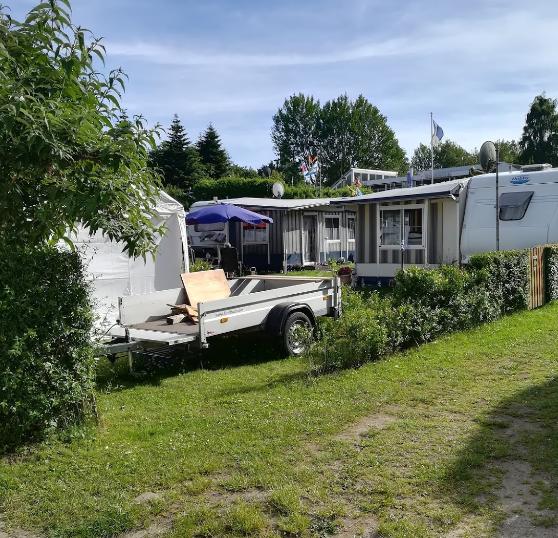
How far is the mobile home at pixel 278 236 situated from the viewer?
21.2 m

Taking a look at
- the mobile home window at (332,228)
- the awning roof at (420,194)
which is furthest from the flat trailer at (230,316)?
the mobile home window at (332,228)

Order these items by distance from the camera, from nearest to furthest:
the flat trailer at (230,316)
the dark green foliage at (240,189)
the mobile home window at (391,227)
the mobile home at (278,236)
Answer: the flat trailer at (230,316) → the mobile home window at (391,227) → the mobile home at (278,236) → the dark green foliage at (240,189)

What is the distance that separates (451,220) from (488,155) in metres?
1.94

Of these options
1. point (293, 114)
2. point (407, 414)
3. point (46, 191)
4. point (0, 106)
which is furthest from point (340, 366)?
point (293, 114)

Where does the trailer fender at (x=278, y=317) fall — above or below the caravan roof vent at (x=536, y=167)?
below

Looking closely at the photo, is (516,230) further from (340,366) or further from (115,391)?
(115,391)

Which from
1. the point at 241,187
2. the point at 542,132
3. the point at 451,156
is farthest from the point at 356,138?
the point at 241,187

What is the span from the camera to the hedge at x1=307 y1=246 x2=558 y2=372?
7.22 metres

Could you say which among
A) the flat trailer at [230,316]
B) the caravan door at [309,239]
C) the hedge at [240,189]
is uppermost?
the hedge at [240,189]

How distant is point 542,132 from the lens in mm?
50406

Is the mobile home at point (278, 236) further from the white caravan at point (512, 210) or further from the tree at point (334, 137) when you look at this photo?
the tree at point (334, 137)

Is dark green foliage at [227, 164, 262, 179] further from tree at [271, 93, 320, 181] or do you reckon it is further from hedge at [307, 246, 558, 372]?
hedge at [307, 246, 558, 372]

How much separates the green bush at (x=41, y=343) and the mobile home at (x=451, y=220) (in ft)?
36.9

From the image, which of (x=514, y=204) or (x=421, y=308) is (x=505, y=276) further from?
(x=514, y=204)
